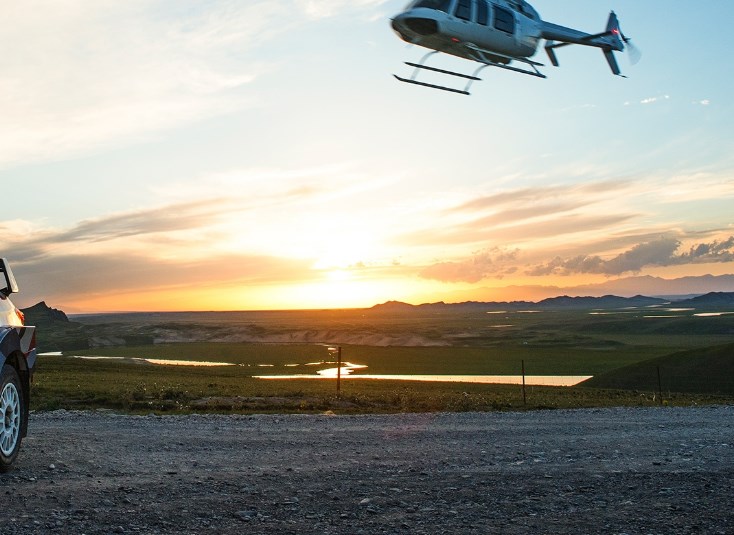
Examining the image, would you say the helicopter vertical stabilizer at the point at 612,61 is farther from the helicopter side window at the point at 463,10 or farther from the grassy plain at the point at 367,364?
the grassy plain at the point at 367,364

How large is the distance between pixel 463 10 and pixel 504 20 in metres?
2.18

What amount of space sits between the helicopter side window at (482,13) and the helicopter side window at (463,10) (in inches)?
20.9

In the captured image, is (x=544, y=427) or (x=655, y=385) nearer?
(x=544, y=427)

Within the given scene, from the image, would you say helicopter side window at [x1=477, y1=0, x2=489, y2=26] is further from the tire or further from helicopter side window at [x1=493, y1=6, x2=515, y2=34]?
the tire

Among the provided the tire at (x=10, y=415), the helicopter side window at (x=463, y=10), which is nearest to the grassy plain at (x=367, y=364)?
the tire at (x=10, y=415)

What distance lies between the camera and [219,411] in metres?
20.5

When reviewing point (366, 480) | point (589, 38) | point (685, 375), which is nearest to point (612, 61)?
point (589, 38)

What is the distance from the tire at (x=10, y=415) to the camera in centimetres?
940

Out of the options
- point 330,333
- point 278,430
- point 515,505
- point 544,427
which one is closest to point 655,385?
point 544,427

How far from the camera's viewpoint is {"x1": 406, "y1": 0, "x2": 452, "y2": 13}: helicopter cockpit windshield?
24.7 meters

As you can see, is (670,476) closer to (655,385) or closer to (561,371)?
(655,385)

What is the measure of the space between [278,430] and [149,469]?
480 centimetres

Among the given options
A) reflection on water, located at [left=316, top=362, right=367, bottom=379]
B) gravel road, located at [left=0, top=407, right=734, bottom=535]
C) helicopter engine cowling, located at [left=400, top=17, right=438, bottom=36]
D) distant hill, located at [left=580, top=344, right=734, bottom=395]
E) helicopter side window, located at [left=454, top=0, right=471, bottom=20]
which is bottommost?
reflection on water, located at [left=316, top=362, right=367, bottom=379]

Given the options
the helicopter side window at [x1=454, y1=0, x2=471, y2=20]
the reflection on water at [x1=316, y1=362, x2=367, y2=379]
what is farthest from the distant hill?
the helicopter side window at [x1=454, y1=0, x2=471, y2=20]
